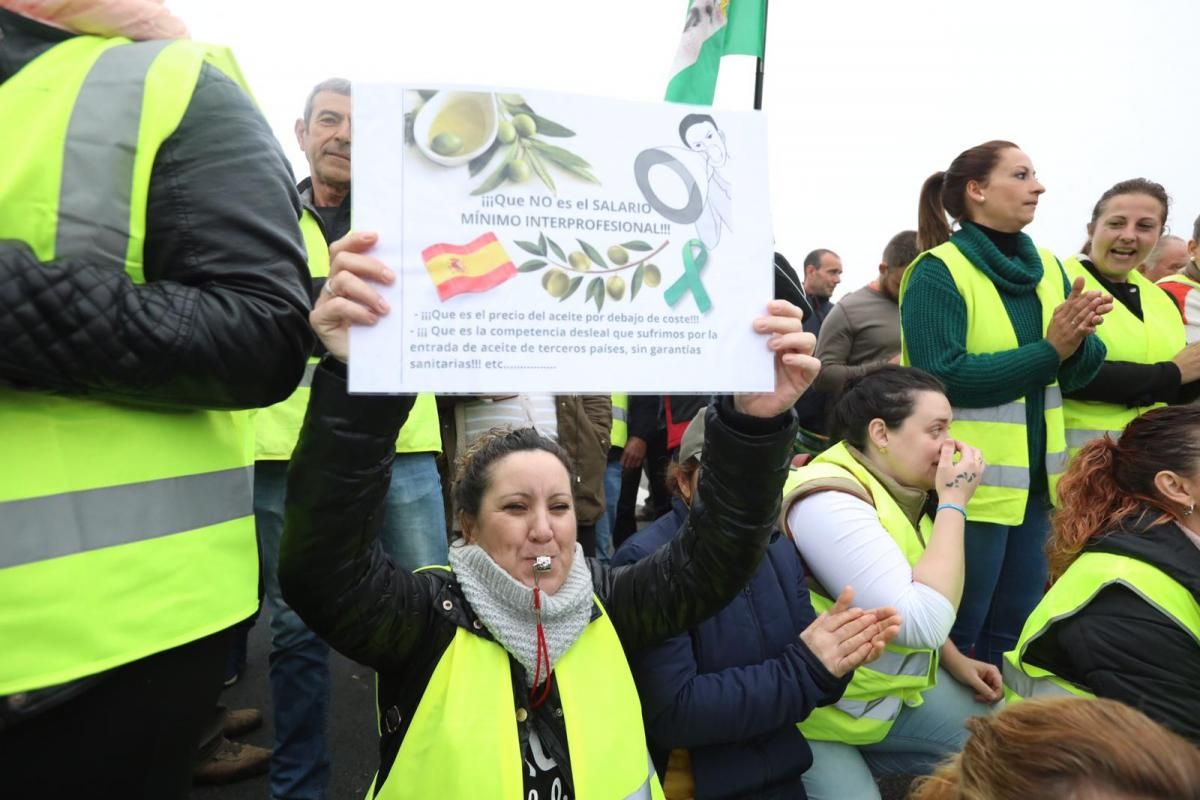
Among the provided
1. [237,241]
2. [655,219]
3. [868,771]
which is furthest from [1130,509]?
[237,241]

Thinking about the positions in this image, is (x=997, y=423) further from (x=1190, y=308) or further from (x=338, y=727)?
(x=338, y=727)

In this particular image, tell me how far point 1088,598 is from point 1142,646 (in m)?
0.13

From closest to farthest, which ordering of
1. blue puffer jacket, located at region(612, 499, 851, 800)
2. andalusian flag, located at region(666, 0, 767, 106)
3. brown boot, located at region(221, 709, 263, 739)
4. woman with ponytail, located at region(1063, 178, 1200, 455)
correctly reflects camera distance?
1. blue puffer jacket, located at region(612, 499, 851, 800)
2. andalusian flag, located at region(666, 0, 767, 106)
3. brown boot, located at region(221, 709, 263, 739)
4. woman with ponytail, located at region(1063, 178, 1200, 455)

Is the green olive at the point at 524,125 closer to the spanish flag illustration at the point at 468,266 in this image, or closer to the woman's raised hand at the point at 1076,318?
the spanish flag illustration at the point at 468,266

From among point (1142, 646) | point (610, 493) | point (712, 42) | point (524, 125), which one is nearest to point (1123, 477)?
point (1142, 646)

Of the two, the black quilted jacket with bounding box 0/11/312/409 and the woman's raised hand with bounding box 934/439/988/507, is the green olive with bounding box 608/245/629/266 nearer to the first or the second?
the black quilted jacket with bounding box 0/11/312/409

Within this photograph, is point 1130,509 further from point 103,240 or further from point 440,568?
point 103,240

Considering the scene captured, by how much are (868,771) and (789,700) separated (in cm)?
56

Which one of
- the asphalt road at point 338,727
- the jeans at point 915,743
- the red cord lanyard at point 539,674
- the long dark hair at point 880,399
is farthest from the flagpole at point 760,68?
the asphalt road at point 338,727

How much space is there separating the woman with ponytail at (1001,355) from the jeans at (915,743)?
1.62 feet

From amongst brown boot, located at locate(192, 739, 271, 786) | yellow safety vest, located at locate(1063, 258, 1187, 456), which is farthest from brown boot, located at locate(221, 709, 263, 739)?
yellow safety vest, located at locate(1063, 258, 1187, 456)

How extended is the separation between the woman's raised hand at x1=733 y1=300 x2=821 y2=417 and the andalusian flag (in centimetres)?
106

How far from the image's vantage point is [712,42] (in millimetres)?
2365

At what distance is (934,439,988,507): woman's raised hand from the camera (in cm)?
240
